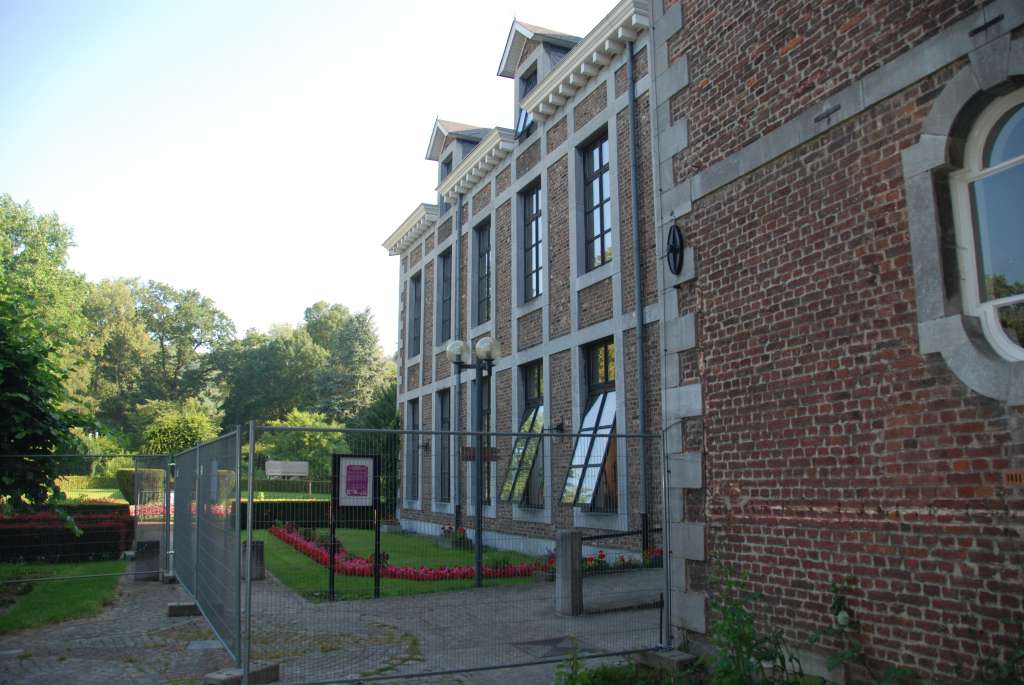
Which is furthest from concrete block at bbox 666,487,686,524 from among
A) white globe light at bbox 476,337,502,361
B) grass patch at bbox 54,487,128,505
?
grass patch at bbox 54,487,128,505

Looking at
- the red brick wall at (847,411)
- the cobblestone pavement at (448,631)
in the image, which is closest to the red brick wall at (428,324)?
the cobblestone pavement at (448,631)

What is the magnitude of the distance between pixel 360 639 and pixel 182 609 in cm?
306

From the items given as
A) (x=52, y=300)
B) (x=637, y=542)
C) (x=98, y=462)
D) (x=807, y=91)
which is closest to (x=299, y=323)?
(x=52, y=300)

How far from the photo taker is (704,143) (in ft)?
26.2

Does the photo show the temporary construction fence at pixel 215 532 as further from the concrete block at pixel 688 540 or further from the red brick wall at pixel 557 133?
the red brick wall at pixel 557 133

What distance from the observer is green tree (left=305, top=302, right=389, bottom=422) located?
2569 inches

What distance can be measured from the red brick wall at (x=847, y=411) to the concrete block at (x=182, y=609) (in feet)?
22.0

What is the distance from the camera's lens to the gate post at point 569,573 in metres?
9.45

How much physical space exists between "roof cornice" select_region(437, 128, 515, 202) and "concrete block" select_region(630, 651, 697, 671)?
14.7m

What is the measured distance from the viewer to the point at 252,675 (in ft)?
22.4

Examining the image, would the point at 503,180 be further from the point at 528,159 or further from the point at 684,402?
the point at 684,402

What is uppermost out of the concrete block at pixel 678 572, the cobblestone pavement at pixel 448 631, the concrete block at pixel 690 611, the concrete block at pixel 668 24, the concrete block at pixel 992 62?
the concrete block at pixel 668 24

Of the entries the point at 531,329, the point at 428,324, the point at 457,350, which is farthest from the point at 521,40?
the point at 457,350

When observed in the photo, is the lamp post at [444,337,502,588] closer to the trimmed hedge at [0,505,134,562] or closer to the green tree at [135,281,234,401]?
the trimmed hedge at [0,505,134,562]
